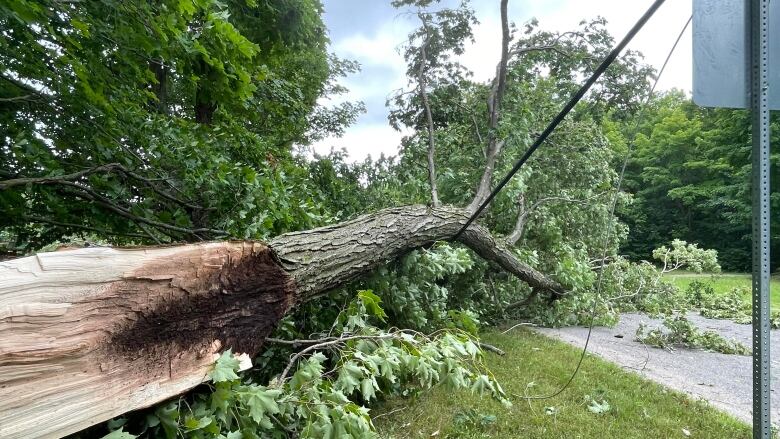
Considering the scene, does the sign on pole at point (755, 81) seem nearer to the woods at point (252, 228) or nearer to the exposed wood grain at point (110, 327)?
the woods at point (252, 228)

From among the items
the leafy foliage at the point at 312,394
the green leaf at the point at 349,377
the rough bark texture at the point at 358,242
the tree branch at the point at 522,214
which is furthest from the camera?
the tree branch at the point at 522,214

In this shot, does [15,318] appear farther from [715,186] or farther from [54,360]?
[715,186]

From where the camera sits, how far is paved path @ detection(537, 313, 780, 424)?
310cm

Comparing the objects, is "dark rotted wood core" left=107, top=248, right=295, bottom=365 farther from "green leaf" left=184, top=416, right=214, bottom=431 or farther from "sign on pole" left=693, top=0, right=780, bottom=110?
"sign on pole" left=693, top=0, right=780, bottom=110

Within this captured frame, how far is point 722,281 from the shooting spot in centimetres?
702

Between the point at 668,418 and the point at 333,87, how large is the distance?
39.1ft

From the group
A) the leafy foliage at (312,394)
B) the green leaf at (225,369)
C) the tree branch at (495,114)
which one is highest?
the tree branch at (495,114)

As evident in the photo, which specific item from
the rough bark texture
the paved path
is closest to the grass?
the paved path

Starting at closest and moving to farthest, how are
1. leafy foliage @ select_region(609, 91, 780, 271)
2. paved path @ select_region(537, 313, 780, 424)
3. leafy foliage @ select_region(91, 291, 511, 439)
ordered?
leafy foliage @ select_region(91, 291, 511, 439)
paved path @ select_region(537, 313, 780, 424)
leafy foliage @ select_region(609, 91, 780, 271)

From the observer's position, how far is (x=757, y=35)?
42.9 inches

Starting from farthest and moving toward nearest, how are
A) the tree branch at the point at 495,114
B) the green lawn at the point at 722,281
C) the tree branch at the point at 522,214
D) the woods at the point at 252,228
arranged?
the green lawn at the point at 722,281 → the tree branch at the point at 522,214 → the tree branch at the point at 495,114 → the woods at the point at 252,228

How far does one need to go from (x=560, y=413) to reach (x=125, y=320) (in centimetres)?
242

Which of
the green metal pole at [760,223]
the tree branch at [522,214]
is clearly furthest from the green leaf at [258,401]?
the tree branch at [522,214]

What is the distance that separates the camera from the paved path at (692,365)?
310 cm
